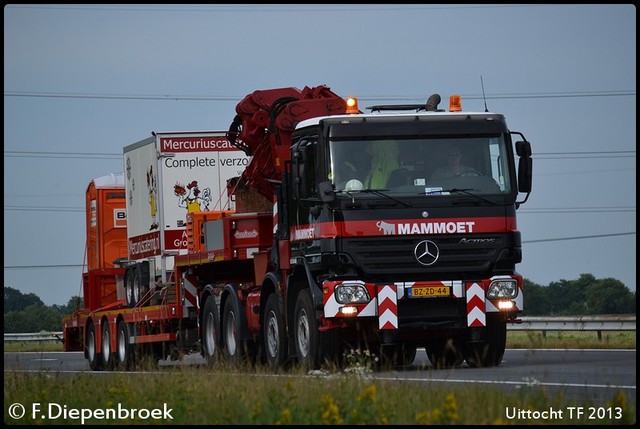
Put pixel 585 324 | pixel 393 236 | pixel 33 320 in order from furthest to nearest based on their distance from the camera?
pixel 33 320 < pixel 585 324 < pixel 393 236

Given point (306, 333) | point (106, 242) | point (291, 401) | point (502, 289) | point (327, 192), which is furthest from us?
point (106, 242)

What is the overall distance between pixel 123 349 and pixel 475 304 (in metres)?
9.57

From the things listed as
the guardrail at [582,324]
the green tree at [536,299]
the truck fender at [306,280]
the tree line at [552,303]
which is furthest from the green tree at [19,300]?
the truck fender at [306,280]

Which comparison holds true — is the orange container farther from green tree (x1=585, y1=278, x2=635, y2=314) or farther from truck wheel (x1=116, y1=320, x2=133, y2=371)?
green tree (x1=585, y1=278, x2=635, y2=314)

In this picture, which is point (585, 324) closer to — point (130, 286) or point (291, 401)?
point (130, 286)

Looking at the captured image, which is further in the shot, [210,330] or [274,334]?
[210,330]

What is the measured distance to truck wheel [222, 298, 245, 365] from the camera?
827 inches

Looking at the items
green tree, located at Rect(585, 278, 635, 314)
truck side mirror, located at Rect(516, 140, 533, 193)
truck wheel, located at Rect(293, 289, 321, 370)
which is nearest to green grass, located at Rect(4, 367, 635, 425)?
truck wheel, located at Rect(293, 289, 321, 370)

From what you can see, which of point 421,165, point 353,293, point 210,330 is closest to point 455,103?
point 421,165

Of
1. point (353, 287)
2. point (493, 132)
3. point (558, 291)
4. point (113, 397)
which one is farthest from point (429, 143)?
point (558, 291)

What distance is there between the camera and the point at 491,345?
19.2m

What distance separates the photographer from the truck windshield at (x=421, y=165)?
18.1m

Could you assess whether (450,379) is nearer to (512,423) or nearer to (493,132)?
(493,132)

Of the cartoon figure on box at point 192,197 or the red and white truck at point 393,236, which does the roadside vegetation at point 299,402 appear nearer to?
the red and white truck at point 393,236
